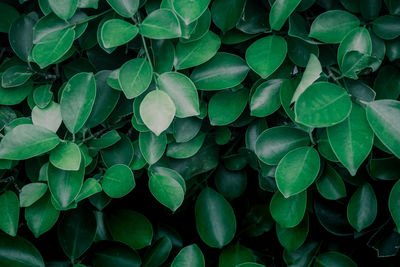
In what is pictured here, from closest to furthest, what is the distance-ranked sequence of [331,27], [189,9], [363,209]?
[189,9] < [331,27] < [363,209]

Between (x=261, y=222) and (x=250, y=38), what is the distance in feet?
1.37

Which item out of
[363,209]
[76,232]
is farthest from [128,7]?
[363,209]

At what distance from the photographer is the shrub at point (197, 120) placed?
0.68 m

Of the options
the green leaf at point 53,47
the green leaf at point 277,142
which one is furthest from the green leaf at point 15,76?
the green leaf at point 277,142

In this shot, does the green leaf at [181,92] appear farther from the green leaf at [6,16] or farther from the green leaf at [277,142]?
the green leaf at [6,16]

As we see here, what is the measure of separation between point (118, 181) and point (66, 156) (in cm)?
10

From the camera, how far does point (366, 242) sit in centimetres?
101

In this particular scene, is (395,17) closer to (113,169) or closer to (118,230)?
(113,169)

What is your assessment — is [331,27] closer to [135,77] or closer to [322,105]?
[322,105]

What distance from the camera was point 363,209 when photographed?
0.86 meters

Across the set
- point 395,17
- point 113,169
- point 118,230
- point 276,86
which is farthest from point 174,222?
point 395,17

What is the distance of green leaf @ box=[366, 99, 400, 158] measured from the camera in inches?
25.4

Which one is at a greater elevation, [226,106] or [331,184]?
[226,106]

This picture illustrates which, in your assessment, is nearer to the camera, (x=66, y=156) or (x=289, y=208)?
(x=66, y=156)
